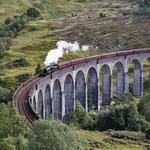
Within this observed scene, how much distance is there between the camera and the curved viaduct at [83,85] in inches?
2712

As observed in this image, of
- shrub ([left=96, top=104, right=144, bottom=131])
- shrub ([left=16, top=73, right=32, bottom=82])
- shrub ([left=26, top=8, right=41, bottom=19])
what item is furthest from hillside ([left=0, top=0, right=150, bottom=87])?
shrub ([left=96, top=104, right=144, bottom=131])

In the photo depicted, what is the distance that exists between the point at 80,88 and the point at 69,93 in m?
4.30

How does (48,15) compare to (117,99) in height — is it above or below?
above

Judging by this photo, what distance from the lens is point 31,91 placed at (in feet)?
208

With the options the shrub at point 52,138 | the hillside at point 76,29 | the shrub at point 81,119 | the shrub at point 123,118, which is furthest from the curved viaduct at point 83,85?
the shrub at point 52,138

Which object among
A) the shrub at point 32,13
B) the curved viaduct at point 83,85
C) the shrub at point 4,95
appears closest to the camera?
the curved viaduct at point 83,85

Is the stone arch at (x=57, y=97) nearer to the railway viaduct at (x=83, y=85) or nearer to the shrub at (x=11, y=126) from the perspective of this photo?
the railway viaduct at (x=83, y=85)

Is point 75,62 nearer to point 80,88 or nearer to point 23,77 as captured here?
point 80,88

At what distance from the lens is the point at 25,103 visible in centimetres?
5900

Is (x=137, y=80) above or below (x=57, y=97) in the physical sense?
above

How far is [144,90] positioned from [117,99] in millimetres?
9403

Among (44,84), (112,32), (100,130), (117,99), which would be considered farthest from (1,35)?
(100,130)


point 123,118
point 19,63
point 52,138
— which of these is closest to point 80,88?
point 123,118

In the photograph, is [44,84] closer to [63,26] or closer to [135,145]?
[135,145]
